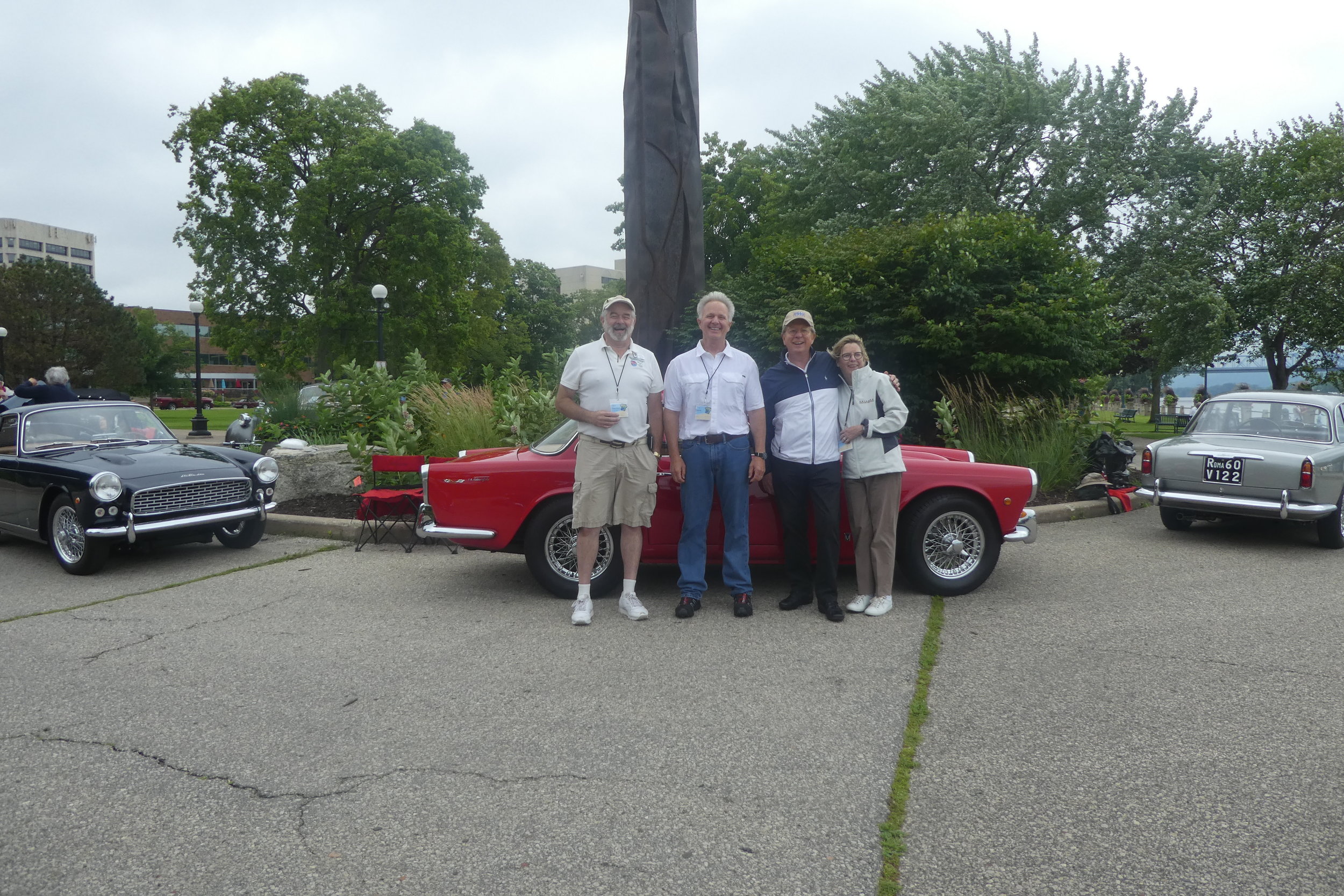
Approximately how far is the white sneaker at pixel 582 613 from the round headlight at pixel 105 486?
4.03 m

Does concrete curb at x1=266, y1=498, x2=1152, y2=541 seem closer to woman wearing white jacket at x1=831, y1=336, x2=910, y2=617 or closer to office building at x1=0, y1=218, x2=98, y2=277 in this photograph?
woman wearing white jacket at x1=831, y1=336, x2=910, y2=617

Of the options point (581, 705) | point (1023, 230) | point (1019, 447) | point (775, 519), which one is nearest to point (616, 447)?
point (775, 519)

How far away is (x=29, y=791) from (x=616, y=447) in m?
3.22

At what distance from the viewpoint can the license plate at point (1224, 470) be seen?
837cm

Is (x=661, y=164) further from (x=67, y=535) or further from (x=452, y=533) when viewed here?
(x=67, y=535)

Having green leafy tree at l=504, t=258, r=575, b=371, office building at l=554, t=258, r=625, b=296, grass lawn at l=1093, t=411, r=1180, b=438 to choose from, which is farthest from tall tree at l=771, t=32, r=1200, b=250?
office building at l=554, t=258, r=625, b=296

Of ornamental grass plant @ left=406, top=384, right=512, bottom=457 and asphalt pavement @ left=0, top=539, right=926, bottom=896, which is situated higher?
ornamental grass plant @ left=406, top=384, right=512, bottom=457

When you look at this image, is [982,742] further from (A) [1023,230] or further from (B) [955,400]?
(A) [1023,230]

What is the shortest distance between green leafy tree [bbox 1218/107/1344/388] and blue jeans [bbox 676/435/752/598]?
20.0 metres

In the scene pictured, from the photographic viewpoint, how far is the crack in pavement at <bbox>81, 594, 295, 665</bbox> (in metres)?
5.18

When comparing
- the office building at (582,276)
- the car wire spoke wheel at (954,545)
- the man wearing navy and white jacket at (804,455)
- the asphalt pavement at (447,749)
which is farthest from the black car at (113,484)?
the office building at (582,276)

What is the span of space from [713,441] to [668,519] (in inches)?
30.9

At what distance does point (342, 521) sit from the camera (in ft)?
29.9

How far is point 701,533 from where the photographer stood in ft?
19.0
